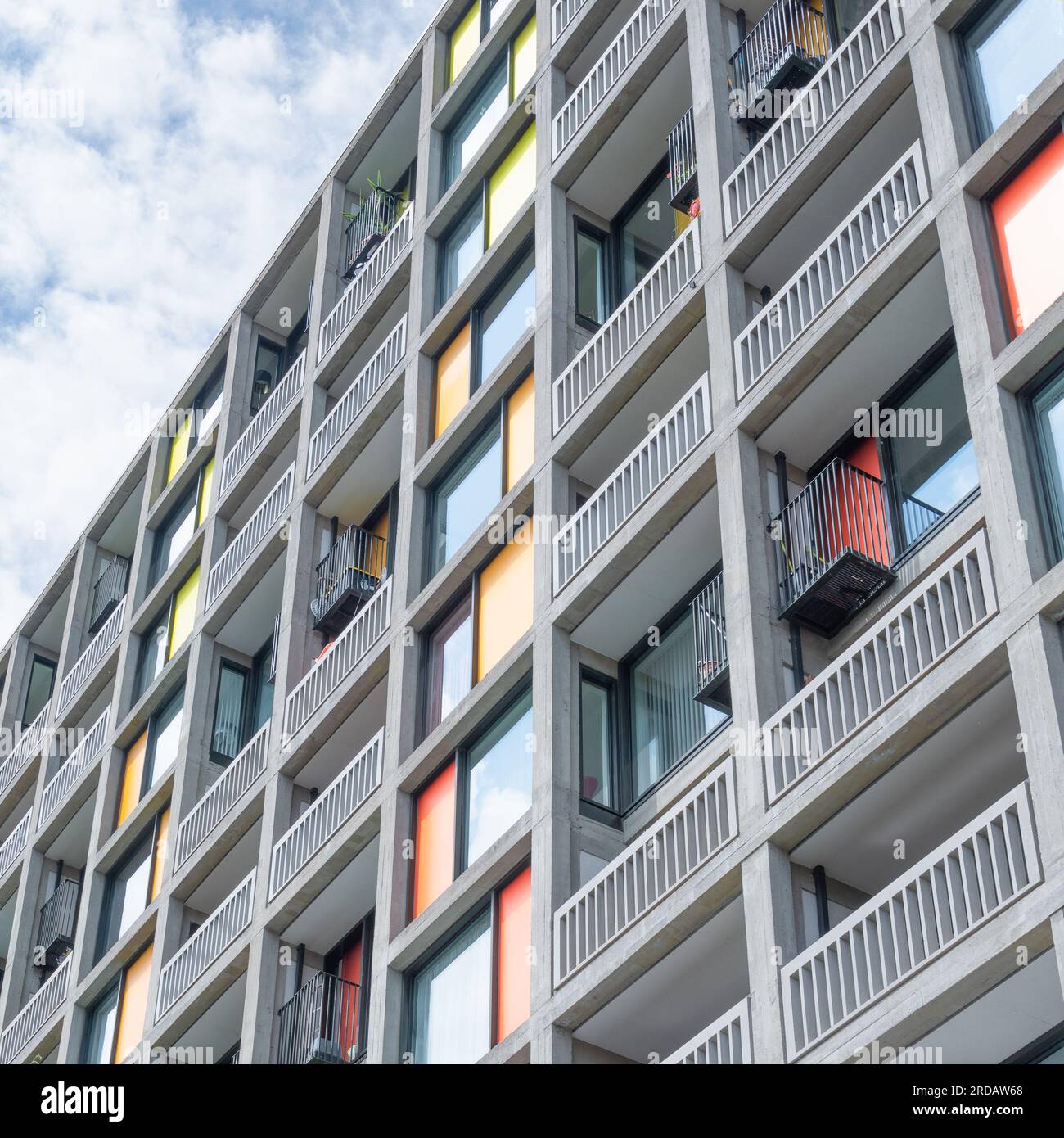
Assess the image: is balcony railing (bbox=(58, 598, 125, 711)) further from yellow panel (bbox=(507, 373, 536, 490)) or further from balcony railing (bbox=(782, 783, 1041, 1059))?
balcony railing (bbox=(782, 783, 1041, 1059))

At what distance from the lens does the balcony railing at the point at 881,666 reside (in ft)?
64.6

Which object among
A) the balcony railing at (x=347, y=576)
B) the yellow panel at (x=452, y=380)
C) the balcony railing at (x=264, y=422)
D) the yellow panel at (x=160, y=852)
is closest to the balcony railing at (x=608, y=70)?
the yellow panel at (x=452, y=380)

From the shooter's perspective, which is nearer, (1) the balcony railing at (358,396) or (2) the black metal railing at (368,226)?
(1) the balcony railing at (358,396)

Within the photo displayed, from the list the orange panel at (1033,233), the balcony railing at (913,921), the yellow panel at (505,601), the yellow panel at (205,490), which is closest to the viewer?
the balcony railing at (913,921)

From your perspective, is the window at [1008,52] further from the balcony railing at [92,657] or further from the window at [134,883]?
the balcony railing at [92,657]

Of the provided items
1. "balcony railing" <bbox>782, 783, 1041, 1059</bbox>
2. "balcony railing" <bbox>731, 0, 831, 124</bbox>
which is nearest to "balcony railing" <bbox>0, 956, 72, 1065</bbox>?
"balcony railing" <bbox>731, 0, 831, 124</bbox>

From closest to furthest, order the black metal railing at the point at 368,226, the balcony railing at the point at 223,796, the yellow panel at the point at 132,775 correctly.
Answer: the balcony railing at the point at 223,796, the yellow panel at the point at 132,775, the black metal railing at the point at 368,226

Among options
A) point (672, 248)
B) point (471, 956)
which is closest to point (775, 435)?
point (672, 248)

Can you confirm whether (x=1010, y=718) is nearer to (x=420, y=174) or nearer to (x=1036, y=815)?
(x=1036, y=815)

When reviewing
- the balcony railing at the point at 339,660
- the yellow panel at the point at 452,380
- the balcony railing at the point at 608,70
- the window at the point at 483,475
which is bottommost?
the balcony railing at the point at 339,660

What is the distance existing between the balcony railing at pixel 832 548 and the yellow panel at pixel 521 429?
21.4 feet

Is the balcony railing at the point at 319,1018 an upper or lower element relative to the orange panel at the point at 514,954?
upper

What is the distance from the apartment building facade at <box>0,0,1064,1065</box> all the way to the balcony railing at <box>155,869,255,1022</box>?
13cm
